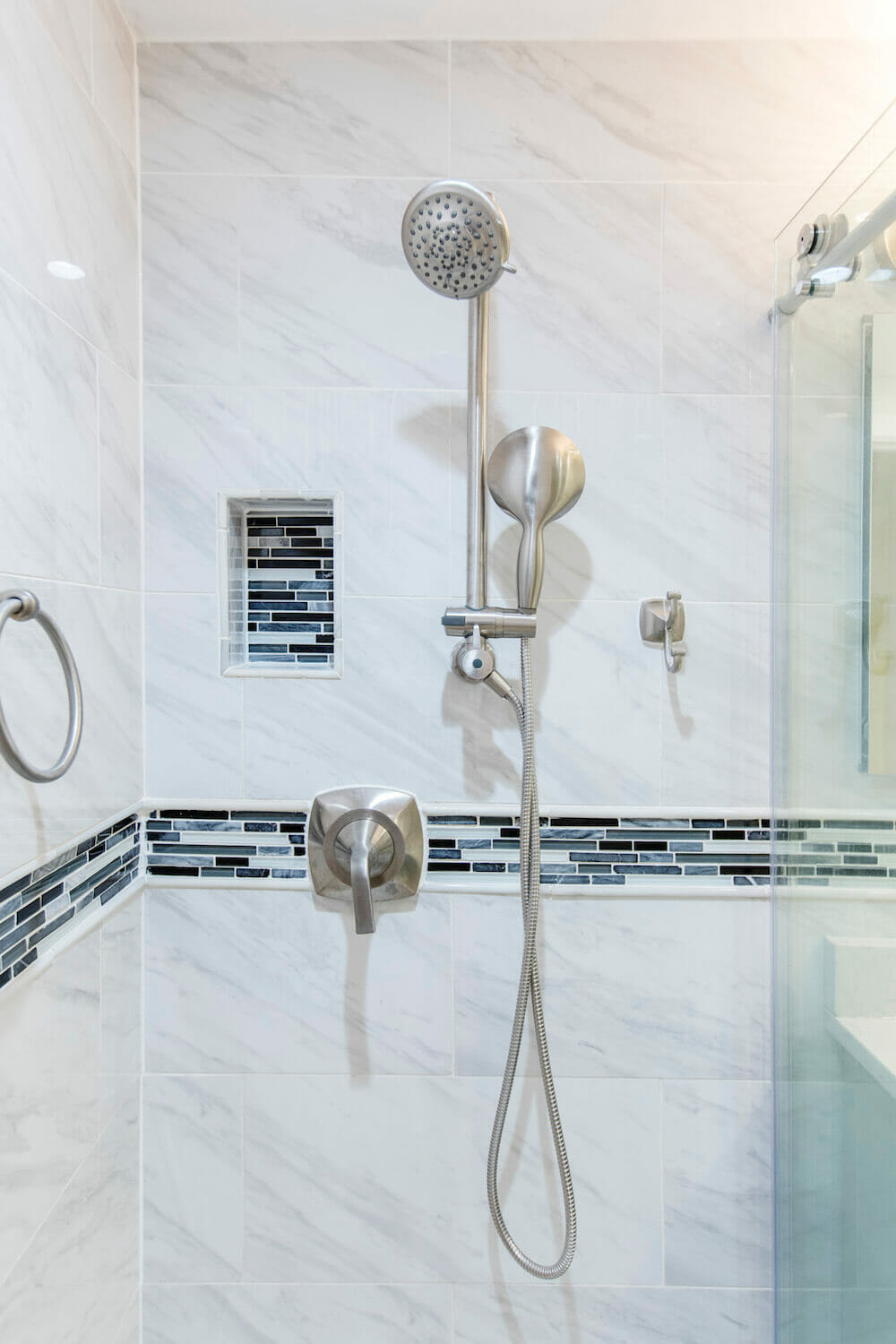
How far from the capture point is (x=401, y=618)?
4.19 ft

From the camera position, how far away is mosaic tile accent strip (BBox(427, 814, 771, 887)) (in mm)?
1287

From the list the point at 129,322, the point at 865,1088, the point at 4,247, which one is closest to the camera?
the point at 4,247

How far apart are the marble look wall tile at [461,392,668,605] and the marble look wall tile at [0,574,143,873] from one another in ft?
1.66

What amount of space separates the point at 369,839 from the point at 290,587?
0.42 m

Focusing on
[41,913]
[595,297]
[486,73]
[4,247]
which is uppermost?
[486,73]

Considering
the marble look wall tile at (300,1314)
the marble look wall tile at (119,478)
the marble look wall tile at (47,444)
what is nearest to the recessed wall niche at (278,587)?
the marble look wall tile at (119,478)

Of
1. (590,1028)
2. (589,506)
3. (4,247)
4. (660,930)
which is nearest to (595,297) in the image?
(589,506)

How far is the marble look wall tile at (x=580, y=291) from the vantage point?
125 centimetres

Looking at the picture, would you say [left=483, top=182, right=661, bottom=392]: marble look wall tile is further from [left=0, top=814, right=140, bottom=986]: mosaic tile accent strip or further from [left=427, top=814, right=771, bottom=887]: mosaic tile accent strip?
[left=0, top=814, right=140, bottom=986]: mosaic tile accent strip

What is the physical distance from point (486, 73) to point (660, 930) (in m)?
1.33

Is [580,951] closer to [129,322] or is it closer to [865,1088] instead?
[865,1088]

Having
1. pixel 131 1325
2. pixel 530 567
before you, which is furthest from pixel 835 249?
pixel 131 1325

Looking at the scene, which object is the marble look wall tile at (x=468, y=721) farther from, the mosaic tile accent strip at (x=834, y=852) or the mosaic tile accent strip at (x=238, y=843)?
the mosaic tile accent strip at (x=834, y=852)

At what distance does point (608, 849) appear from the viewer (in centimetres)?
129
